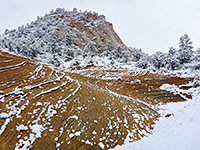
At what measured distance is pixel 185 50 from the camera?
30.1m

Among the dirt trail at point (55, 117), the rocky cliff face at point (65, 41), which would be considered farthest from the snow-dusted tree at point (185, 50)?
the dirt trail at point (55, 117)

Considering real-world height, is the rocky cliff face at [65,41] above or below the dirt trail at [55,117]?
above

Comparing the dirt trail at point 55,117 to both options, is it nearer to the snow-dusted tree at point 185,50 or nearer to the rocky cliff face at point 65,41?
the rocky cliff face at point 65,41

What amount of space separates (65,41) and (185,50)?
4649cm

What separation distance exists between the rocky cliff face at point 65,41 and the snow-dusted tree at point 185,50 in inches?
717

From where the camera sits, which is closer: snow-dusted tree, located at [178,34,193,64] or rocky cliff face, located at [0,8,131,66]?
snow-dusted tree, located at [178,34,193,64]

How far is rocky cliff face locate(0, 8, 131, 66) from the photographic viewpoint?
1443 inches

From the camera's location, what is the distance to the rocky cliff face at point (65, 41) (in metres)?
36.7

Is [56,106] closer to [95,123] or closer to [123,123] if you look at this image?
[95,123]

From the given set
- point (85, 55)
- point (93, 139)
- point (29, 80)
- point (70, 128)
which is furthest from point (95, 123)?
point (85, 55)

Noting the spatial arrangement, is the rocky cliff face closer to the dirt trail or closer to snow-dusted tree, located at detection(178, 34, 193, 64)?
snow-dusted tree, located at detection(178, 34, 193, 64)

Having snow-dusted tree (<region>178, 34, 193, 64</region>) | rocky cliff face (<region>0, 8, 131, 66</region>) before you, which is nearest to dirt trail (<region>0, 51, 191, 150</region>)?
rocky cliff face (<region>0, 8, 131, 66</region>)

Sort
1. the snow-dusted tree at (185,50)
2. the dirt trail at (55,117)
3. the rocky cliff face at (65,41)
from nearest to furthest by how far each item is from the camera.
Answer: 1. the dirt trail at (55,117)
2. the snow-dusted tree at (185,50)
3. the rocky cliff face at (65,41)

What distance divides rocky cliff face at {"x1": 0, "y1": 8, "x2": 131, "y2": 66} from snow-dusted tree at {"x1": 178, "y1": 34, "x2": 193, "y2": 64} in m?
18.2
